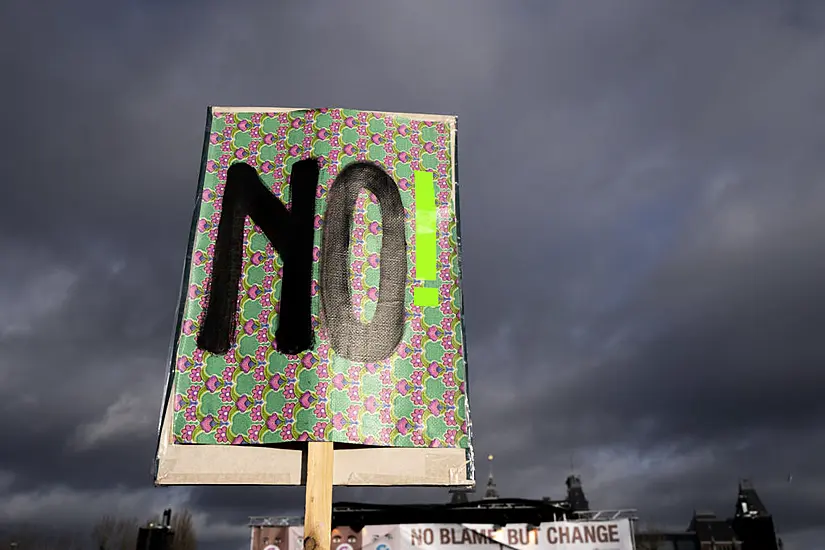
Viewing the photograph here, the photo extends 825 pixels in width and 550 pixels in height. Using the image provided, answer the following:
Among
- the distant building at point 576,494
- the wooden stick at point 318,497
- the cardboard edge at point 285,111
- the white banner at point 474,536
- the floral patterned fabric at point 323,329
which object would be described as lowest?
the wooden stick at point 318,497

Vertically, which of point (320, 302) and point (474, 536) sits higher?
point (320, 302)

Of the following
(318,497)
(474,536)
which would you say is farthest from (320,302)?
(474,536)

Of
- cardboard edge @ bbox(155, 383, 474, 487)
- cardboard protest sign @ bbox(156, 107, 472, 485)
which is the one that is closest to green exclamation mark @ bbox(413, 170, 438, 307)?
cardboard protest sign @ bbox(156, 107, 472, 485)

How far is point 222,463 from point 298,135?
2453 millimetres

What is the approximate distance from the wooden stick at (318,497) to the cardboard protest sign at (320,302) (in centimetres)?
10

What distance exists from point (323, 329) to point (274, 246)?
2.43ft

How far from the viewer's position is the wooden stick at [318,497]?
13.4 feet

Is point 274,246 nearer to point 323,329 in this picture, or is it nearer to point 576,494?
point 323,329

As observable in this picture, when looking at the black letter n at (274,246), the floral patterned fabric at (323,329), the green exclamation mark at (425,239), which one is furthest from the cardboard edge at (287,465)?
the green exclamation mark at (425,239)

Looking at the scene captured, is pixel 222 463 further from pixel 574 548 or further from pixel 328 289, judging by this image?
pixel 574 548

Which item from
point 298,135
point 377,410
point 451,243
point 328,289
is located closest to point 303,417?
point 377,410

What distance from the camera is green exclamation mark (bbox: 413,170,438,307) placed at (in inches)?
190

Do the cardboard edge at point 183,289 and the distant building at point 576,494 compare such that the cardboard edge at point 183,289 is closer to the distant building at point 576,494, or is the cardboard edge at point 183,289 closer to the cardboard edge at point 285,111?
the cardboard edge at point 285,111

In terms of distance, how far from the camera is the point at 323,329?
456 centimetres
